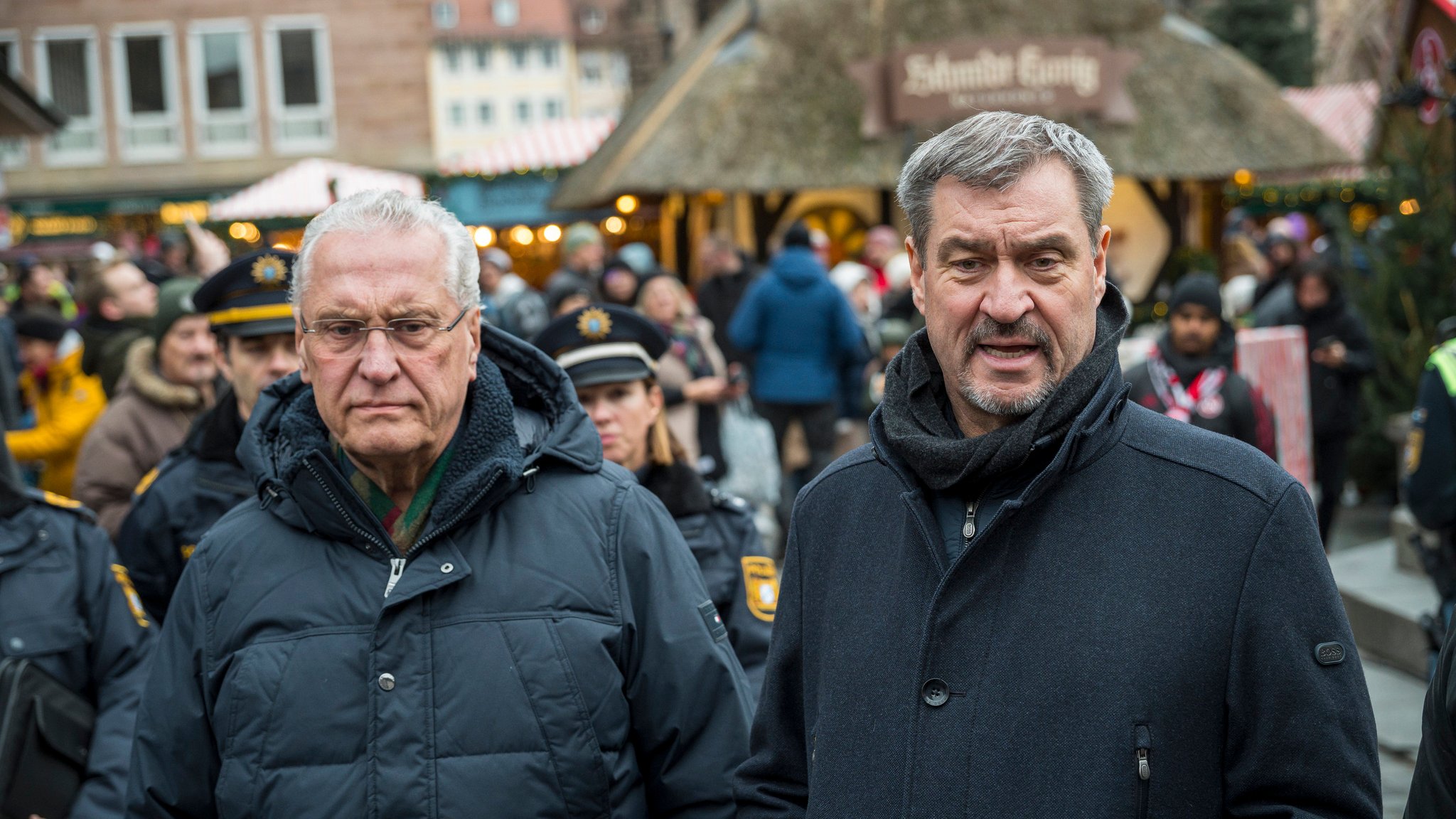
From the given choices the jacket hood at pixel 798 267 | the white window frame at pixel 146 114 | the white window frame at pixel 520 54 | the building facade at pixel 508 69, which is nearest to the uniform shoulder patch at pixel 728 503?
the jacket hood at pixel 798 267

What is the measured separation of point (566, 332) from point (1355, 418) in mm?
6505

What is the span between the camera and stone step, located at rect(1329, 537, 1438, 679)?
22.5ft

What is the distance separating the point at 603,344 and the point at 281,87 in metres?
28.2

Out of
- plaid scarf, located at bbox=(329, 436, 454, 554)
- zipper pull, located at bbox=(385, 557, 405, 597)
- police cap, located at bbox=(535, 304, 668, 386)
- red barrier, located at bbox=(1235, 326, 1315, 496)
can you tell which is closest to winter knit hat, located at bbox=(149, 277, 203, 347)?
police cap, located at bbox=(535, 304, 668, 386)

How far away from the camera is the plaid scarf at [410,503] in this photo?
8.02ft

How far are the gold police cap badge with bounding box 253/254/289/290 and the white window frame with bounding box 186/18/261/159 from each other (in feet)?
92.0

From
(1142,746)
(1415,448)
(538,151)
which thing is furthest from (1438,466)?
(538,151)

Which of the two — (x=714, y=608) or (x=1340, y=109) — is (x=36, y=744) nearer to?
(x=714, y=608)

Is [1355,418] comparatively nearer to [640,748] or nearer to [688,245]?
[640,748]

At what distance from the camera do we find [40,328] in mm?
7164

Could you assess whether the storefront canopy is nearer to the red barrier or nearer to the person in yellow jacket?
A: the person in yellow jacket

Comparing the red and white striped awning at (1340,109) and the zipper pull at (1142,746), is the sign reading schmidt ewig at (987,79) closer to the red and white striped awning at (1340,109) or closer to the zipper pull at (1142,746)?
the red and white striped awning at (1340,109)

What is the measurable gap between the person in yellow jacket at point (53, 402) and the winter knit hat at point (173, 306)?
64.0 inches

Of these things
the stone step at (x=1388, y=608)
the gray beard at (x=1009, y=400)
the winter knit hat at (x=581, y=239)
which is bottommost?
the stone step at (x=1388, y=608)
